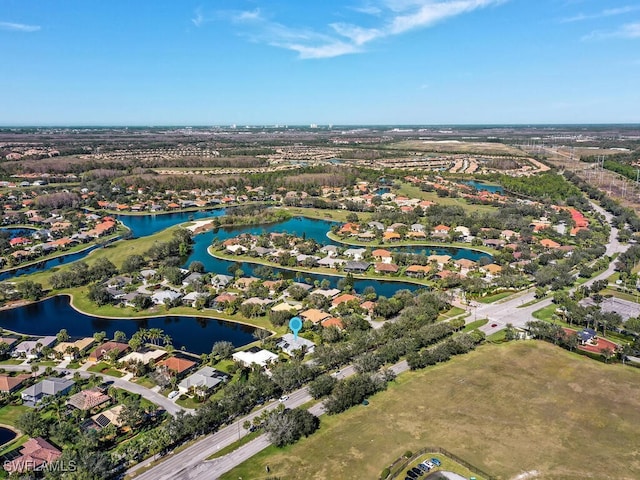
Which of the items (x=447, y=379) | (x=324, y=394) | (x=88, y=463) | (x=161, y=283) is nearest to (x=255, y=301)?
(x=161, y=283)

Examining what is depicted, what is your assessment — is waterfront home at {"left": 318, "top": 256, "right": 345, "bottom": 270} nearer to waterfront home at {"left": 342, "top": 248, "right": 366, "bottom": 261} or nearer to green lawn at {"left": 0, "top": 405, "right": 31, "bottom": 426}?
waterfront home at {"left": 342, "top": 248, "right": 366, "bottom": 261}

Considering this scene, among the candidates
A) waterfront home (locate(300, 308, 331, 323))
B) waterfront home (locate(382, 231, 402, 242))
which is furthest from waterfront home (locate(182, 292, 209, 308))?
waterfront home (locate(382, 231, 402, 242))

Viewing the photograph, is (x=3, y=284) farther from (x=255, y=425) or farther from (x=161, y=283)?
(x=255, y=425)

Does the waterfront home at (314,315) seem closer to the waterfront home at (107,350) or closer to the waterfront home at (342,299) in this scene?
the waterfront home at (342,299)

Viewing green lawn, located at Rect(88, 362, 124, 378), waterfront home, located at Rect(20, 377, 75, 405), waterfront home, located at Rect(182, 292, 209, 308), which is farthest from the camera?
waterfront home, located at Rect(182, 292, 209, 308)

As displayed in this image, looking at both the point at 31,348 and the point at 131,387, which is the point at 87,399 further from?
the point at 31,348
